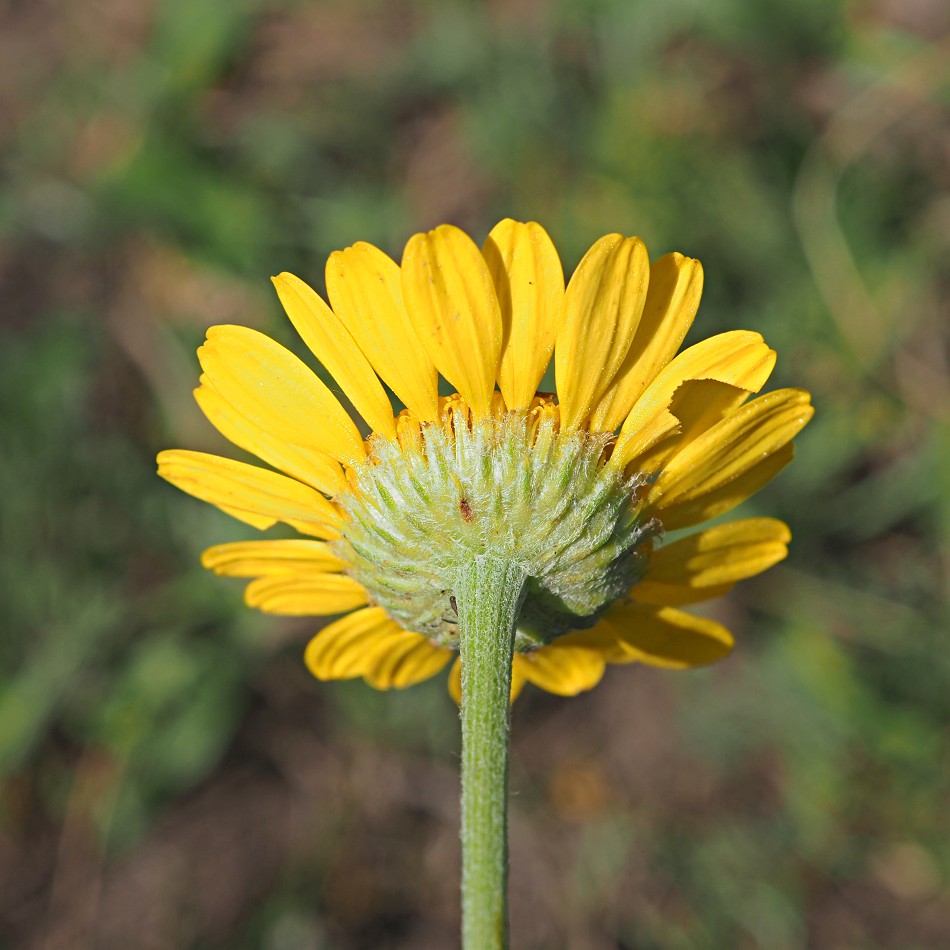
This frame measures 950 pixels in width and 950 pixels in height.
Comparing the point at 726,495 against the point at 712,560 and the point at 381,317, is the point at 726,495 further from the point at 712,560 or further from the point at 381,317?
the point at 381,317

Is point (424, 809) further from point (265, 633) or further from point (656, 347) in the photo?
point (656, 347)

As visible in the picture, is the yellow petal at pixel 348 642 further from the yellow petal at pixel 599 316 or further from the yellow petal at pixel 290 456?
the yellow petal at pixel 599 316

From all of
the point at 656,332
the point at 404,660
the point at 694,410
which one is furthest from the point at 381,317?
the point at 404,660

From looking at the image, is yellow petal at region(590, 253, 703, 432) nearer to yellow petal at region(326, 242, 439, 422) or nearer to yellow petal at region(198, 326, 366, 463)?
yellow petal at region(326, 242, 439, 422)

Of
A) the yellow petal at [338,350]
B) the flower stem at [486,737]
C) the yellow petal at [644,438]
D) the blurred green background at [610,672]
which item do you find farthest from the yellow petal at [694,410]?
the blurred green background at [610,672]

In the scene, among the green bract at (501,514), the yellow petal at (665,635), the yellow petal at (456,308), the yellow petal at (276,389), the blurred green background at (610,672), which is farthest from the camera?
the blurred green background at (610,672)

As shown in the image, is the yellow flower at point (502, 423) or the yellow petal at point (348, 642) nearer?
the yellow flower at point (502, 423)
